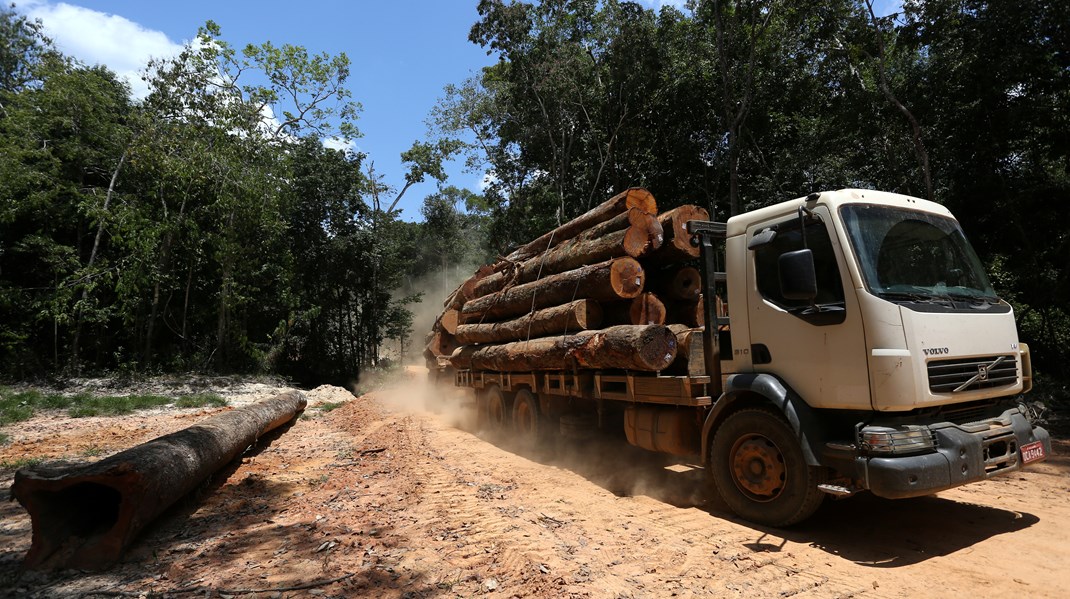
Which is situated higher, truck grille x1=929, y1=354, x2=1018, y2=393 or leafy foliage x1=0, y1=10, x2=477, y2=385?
leafy foliage x1=0, y1=10, x2=477, y2=385

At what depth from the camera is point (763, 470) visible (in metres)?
4.51

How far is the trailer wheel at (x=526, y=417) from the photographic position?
8299 mm

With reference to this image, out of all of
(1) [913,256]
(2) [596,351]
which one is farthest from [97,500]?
(1) [913,256]

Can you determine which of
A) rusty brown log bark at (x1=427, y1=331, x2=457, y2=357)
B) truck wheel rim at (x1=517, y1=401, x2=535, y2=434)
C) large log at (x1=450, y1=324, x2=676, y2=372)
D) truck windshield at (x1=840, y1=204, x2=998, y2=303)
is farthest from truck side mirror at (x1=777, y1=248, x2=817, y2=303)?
rusty brown log bark at (x1=427, y1=331, x2=457, y2=357)

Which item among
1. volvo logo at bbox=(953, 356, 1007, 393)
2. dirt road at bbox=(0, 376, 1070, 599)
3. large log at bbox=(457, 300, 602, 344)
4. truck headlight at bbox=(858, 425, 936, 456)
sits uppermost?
large log at bbox=(457, 300, 602, 344)

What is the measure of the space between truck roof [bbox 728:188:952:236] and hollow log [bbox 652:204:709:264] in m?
1.29

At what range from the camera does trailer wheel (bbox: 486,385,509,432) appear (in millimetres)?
9500

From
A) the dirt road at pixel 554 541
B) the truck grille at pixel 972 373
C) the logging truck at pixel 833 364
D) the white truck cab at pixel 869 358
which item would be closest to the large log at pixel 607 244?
the logging truck at pixel 833 364

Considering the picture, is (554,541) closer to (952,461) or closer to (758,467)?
(758,467)

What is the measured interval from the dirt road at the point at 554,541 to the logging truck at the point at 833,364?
0.57m

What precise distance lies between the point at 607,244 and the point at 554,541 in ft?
12.1

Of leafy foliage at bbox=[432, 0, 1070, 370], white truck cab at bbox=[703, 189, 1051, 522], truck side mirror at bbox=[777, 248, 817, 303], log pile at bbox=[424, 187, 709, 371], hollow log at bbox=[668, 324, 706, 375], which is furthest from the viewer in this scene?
leafy foliage at bbox=[432, 0, 1070, 370]

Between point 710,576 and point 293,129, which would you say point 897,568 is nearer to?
point 710,576

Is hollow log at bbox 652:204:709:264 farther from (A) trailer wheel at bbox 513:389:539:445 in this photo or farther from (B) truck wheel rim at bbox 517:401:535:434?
(B) truck wheel rim at bbox 517:401:535:434
